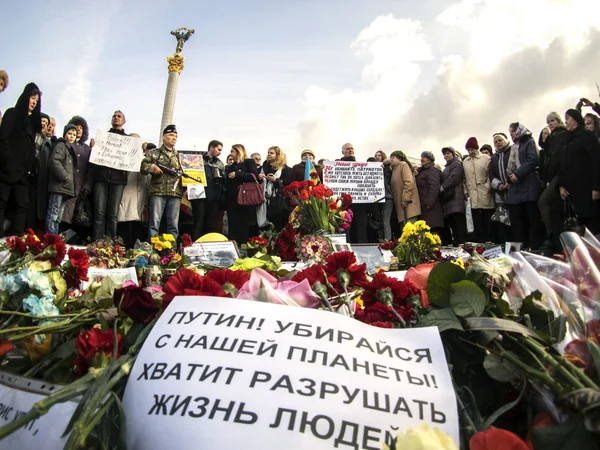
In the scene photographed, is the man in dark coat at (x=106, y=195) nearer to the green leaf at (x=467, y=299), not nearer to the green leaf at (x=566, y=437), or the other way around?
the green leaf at (x=467, y=299)

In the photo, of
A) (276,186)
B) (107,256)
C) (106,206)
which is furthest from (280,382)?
(276,186)

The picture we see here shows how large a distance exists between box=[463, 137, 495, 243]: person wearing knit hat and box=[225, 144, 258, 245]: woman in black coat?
3600 mm

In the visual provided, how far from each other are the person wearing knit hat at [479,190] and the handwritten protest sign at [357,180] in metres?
1.46

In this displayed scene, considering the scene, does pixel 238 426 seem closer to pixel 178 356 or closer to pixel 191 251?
pixel 178 356

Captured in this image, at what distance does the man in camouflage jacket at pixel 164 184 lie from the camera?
280 inches

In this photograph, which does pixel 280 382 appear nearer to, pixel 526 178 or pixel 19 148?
pixel 19 148

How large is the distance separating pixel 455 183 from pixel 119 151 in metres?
5.36

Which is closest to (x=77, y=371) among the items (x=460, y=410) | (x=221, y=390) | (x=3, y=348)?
(x=3, y=348)

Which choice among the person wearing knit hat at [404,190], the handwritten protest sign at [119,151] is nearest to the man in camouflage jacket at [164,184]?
the handwritten protest sign at [119,151]

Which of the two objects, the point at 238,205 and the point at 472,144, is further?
the point at 472,144

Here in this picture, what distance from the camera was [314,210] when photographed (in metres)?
4.78

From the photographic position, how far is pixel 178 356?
0.89 m

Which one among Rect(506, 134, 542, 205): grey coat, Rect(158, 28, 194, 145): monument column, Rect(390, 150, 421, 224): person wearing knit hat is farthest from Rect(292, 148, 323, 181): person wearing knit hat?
Rect(158, 28, 194, 145): monument column

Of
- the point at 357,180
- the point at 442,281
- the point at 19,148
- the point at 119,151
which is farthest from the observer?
the point at 357,180
